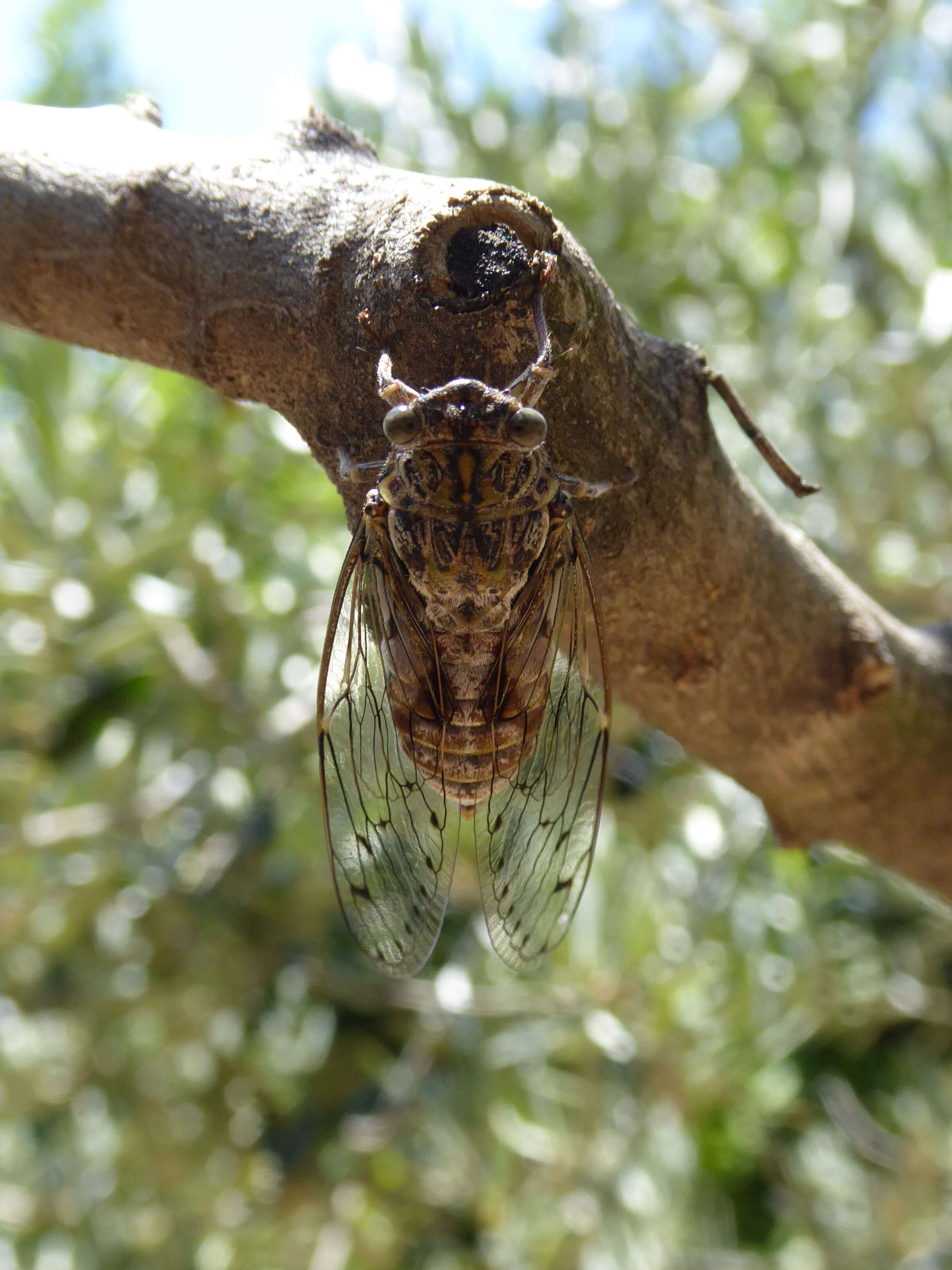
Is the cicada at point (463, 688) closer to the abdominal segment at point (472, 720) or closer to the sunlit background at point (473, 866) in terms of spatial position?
the abdominal segment at point (472, 720)

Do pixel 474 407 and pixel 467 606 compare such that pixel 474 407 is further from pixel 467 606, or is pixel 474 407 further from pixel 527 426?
pixel 467 606

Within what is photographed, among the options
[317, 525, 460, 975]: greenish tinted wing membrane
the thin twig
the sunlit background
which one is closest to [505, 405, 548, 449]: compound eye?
the thin twig

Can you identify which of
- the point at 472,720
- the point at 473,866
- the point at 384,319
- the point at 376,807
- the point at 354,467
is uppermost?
the point at 384,319

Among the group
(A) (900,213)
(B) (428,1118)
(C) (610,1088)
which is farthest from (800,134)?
(B) (428,1118)

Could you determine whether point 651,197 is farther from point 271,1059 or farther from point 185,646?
point 271,1059

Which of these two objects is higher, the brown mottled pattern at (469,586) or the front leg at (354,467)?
the front leg at (354,467)

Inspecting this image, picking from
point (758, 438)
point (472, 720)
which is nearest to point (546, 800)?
point (472, 720)

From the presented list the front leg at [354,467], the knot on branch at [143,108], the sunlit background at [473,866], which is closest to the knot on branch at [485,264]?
the front leg at [354,467]
